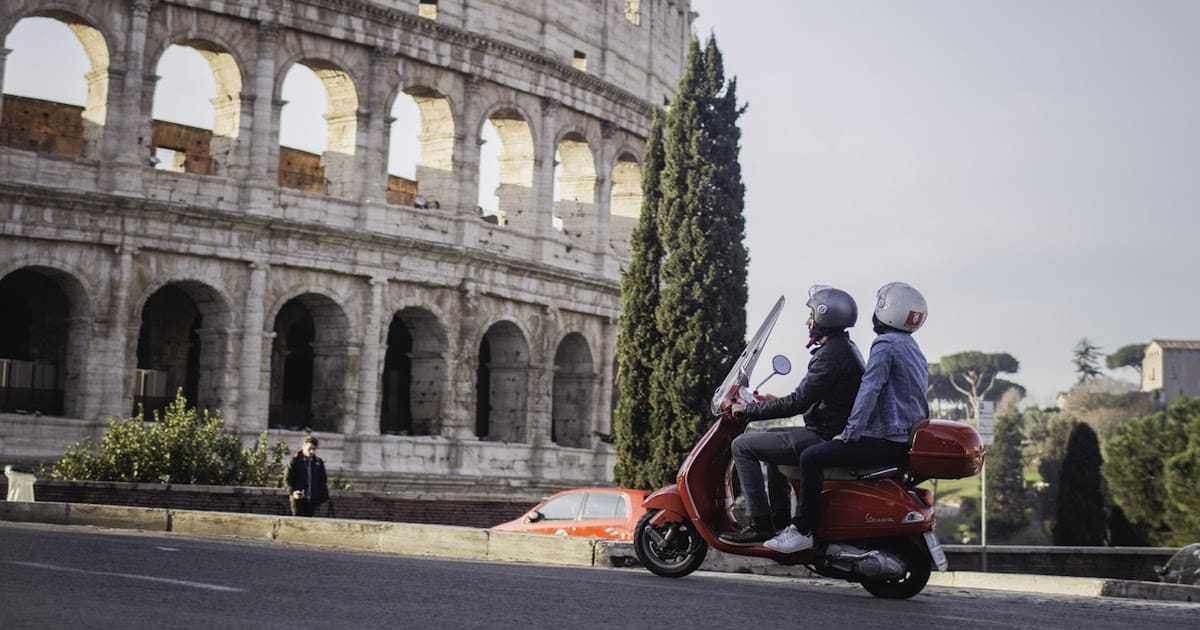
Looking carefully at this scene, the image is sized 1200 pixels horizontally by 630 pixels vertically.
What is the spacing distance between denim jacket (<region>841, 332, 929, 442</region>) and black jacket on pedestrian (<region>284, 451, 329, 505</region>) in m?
11.4

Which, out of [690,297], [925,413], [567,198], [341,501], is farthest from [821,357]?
[567,198]

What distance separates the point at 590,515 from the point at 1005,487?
54.4 m

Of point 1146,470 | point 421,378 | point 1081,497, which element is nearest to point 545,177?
point 421,378

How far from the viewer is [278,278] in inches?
1196

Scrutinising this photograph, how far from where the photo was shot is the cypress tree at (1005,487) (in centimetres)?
6656

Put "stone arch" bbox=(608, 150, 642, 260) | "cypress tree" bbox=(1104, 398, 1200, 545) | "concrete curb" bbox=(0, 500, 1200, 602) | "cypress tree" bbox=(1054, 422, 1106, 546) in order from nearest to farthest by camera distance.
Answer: "concrete curb" bbox=(0, 500, 1200, 602)
"cypress tree" bbox=(1104, 398, 1200, 545)
"stone arch" bbox=(608, 150, 642, 260)
"cypress tree" bbox=(1054, 422, 1106, 546)

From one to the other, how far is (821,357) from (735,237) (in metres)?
18.5

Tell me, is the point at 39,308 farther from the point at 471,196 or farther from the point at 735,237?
the point at 735,237

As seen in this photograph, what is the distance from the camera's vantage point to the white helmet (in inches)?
363

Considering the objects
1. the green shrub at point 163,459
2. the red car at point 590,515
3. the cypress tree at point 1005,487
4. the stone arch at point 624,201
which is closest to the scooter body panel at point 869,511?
the red car at point 590,515

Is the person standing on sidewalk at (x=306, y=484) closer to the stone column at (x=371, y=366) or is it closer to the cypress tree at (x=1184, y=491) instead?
the stone column at (x=371, y=366)

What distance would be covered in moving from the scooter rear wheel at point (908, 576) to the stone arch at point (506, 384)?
84.9 ft

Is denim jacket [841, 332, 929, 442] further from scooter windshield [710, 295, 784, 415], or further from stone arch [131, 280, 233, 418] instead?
stone arch [131, 280, 233, 418]

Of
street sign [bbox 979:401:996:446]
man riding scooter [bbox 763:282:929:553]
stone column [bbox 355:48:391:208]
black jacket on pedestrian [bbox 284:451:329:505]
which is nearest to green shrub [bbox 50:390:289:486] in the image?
black jacket on pedestrian [bbox 284:451:329:505]
